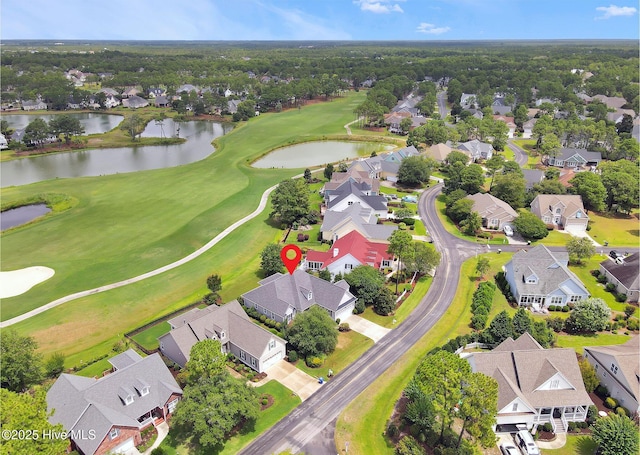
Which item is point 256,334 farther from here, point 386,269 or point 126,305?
point 386,269

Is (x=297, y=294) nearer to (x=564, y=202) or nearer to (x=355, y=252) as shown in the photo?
(x=355, y=252)

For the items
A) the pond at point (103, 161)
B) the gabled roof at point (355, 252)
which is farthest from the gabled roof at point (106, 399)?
the pond at point (103, 161)

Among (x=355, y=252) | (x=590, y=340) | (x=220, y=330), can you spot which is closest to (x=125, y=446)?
(x=220, y=330)

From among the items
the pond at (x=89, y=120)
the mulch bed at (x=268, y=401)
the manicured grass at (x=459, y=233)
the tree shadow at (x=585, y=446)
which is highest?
the pond at (x=89, y=120)

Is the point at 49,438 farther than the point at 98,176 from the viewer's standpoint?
No

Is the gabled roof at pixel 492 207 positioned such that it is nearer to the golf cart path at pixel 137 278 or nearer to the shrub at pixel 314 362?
the golf cart path at pixel 137 278

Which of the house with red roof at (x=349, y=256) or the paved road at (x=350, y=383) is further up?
the house with red roof at (x=349, y=256)

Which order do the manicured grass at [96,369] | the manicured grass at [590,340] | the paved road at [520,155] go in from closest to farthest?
the manicured grass at [96,369], the manicured grass at [590,340], the paved road at [520,155]

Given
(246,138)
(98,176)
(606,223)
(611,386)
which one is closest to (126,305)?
(611,386)
